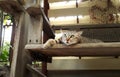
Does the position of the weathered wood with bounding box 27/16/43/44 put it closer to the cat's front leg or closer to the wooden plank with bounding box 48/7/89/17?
the cat's front leg

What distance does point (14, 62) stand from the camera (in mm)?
1694

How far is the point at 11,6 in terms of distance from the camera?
5.71 feet

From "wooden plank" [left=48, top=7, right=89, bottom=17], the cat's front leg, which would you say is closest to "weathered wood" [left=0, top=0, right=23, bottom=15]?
the cat's front leg

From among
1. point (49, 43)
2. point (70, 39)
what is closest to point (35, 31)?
point (49, 43)

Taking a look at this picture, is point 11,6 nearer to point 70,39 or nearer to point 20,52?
point 20,52

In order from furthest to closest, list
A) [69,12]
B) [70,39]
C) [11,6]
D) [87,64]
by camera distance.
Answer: [69,12], [87,64], [11,6], [70,39]

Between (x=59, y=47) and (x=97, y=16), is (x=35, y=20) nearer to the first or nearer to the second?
(x=59, y=47)

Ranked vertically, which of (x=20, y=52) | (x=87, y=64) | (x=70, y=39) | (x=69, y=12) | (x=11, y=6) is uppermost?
(x=69, y=12)

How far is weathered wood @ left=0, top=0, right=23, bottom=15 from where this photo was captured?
5.51 ft

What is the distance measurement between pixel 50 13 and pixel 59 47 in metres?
1.67

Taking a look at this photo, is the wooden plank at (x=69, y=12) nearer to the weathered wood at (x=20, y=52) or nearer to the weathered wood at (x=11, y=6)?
the weathered wood at (x=20, y=52)

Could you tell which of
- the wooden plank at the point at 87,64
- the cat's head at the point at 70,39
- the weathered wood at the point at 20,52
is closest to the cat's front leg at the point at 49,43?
the cat's head at the point at 70,39

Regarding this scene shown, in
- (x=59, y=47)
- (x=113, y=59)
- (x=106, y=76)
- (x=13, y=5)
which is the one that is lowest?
(x=106, y=76)

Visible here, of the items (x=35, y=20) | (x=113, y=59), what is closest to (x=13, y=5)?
(x=35, y=20)
